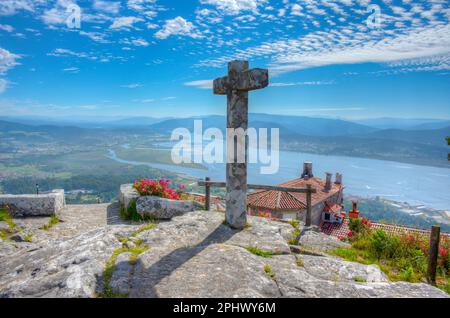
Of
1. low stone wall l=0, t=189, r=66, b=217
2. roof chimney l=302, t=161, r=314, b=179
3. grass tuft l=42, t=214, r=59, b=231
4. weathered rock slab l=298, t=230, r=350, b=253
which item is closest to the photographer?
weathered rock slab l=298, t=230, r=350, b=253

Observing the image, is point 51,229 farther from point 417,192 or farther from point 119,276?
point 417,192

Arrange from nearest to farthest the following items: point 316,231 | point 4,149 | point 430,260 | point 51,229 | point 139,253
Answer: point 139,253 < point 430,260 < point 316,231 < point 51,229 < point 4,149

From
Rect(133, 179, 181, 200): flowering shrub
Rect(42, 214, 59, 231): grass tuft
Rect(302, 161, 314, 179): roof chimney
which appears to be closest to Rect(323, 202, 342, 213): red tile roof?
Rect(302, 161, 314, 179): roof chimney

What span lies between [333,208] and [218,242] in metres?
29.6

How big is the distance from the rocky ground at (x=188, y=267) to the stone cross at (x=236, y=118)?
0.46 m

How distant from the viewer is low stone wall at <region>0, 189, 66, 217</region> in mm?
10141

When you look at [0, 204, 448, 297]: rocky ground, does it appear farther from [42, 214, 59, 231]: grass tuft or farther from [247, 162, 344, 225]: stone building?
[247, 162, 344, 225]: stone building

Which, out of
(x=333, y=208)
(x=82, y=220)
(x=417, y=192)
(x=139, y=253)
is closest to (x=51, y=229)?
(x=82, y=220)

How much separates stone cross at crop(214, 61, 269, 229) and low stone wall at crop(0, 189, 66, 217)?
705 centimetres

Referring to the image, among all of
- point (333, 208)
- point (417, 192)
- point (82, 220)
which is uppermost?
point (82, 220)

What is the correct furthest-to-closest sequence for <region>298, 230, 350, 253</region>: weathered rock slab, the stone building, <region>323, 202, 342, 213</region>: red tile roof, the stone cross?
<region>323, 202, 342, 213</region>: red tile roof < the stone building < <region>298, 230, 350, 253</region>: weathered rock slab < the stone cross

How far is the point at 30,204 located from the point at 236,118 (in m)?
8.34

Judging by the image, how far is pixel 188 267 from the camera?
4.72 m

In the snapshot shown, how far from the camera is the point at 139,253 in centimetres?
543
